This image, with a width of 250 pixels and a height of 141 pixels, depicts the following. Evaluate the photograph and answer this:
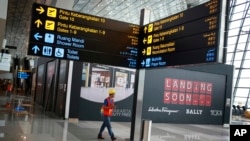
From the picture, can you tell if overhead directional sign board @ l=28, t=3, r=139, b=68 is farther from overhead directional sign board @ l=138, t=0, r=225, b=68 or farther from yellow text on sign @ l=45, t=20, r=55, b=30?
overhead directional sign board @ l=138, t=0, r=225, b=68

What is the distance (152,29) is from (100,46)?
66.9 inches

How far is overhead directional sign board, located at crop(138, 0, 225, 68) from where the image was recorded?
7430 millimetres

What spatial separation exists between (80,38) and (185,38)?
2885 millimetres

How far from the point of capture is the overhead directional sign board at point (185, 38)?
7430 mm

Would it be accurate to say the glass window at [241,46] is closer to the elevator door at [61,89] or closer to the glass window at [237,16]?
the glass window at [237,16]

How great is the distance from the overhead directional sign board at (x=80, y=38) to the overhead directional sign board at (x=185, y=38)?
0.58 m

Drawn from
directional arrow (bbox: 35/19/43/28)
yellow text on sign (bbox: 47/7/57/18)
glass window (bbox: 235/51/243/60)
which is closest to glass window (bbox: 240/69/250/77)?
glass window (bbox: 235/51/243/60)

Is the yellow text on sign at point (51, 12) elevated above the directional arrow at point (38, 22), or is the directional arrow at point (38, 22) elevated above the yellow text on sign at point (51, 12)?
the yellow text on sign at point (51, 12)

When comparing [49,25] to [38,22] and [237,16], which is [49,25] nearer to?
[38,22]

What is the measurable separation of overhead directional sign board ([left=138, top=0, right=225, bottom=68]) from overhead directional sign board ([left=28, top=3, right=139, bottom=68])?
577 mm

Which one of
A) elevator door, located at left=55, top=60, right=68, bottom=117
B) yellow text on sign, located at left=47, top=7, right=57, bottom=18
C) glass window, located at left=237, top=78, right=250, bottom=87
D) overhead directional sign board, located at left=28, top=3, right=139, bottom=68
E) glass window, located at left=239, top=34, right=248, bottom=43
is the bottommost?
elevator door, located at left=55, top=60, right=68, bottom=117

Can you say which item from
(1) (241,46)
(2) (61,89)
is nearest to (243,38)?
(1) (241,46)

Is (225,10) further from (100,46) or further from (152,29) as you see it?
(100,46)

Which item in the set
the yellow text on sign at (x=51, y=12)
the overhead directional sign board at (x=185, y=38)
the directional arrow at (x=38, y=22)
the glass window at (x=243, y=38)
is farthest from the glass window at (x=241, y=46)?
the directional arrow at (x=38, y=22)
